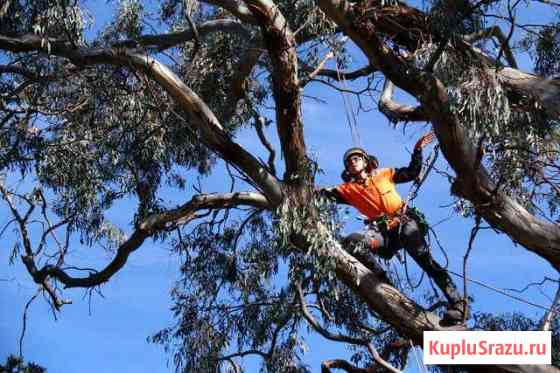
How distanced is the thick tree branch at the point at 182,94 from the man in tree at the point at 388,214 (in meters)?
0.41

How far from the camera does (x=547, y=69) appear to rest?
6.16 meters

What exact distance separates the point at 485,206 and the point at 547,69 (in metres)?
1.78

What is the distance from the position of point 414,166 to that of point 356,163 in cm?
Result: 31

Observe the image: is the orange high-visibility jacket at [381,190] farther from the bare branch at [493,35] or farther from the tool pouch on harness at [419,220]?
the bare branch at [493,35]

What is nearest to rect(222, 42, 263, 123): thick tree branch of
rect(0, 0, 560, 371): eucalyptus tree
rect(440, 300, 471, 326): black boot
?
rect(0, 0, 560, 371): eucalyptus tree

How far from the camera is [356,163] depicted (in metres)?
5.09

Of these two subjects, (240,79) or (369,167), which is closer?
(369,167)

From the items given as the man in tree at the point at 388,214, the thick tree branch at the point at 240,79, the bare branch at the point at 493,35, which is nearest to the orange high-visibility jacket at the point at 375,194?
the man in tree at the point at 388,214

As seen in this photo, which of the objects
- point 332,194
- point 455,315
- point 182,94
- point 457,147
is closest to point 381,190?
point 332,194

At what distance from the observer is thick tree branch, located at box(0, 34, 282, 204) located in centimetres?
500

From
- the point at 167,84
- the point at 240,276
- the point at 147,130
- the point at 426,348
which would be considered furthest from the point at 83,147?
the point at 426,348

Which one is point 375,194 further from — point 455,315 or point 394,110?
point 394,110

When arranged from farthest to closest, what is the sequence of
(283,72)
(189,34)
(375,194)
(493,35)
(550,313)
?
(189,34) → (493,35) → (550,313) → (375,194) → (283,72)

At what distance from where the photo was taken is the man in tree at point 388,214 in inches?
191
